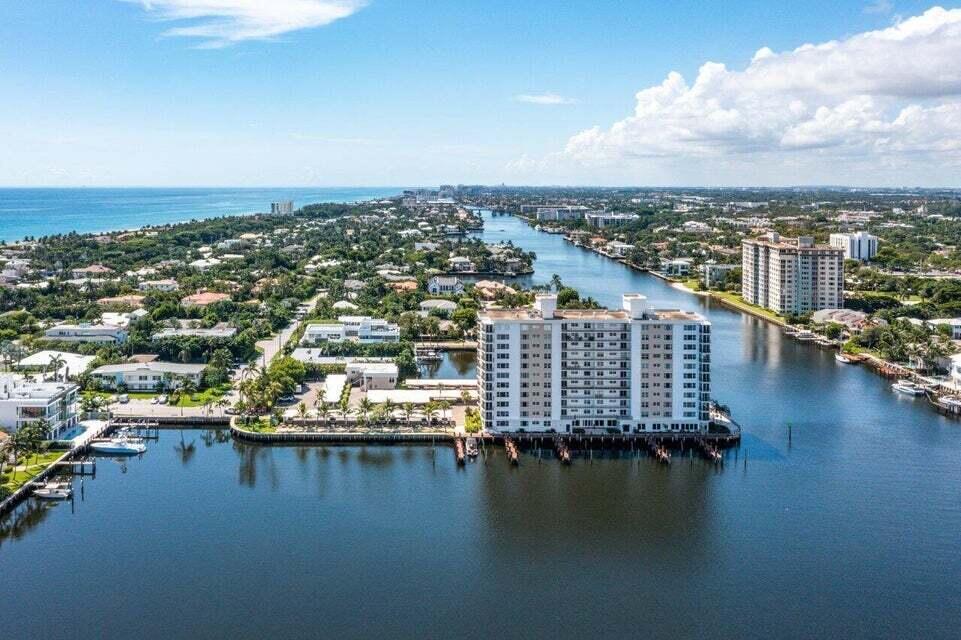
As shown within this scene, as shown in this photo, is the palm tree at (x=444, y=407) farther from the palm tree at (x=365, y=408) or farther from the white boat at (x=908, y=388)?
the white boat at (x=908, y=388)

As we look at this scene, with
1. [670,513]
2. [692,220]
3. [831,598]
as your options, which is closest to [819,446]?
[670,513]

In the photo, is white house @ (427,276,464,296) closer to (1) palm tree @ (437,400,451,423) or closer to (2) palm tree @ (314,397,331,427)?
(1) palm tree @ (437,400,451,423)

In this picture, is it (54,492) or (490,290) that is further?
(490,290)

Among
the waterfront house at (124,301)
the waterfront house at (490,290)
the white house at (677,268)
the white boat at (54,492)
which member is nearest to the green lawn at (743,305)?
the white house at (677,268)

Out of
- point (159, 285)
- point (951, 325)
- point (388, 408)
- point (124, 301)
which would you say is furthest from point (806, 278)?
point (159, 285)

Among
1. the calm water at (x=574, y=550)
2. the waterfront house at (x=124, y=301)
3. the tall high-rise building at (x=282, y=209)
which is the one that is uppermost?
the tall high-rise building at (x=282, y=209)

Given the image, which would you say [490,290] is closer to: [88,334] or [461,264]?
[461,264]
